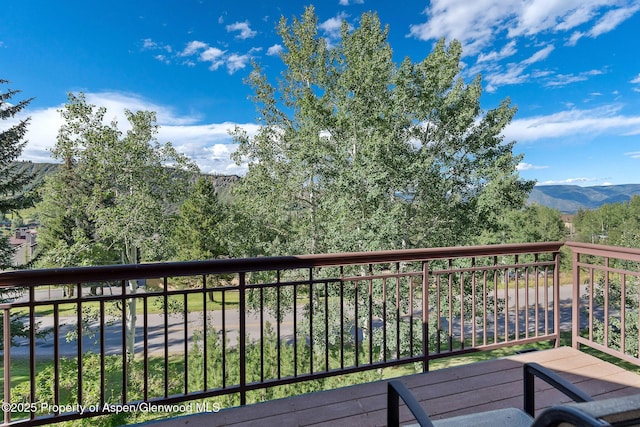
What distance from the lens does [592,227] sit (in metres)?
42.9

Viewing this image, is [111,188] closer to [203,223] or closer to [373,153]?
[373,153]

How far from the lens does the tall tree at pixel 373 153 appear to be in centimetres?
823

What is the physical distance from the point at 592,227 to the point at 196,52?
49.5 m

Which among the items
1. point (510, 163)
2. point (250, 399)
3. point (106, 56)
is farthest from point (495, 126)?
point (106, 56)

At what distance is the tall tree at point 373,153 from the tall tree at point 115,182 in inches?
103

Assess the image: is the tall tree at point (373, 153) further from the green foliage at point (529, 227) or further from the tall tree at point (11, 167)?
the tall tree at point (11, 167)

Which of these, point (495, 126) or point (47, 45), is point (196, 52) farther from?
point (495, 126)

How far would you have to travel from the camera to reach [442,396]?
210cm

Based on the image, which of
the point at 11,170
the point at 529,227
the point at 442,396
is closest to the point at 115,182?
the point at 11,170

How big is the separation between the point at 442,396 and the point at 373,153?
626cm

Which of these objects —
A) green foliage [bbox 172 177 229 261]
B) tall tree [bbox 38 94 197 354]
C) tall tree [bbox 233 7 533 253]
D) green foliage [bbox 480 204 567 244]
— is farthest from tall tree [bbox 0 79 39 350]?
green foliage [bbox 480 204 567 244]

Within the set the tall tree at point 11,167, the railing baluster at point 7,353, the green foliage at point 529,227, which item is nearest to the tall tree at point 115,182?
the tall tree at point 11,167

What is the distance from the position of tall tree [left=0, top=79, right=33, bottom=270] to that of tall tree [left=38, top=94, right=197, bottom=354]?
978 mm

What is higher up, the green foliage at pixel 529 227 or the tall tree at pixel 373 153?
the tall tree at pixel 373 153
